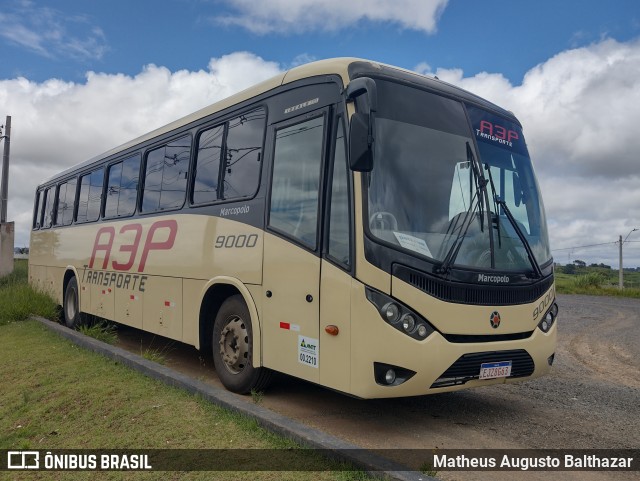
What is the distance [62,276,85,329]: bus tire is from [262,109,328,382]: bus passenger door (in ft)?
24.1

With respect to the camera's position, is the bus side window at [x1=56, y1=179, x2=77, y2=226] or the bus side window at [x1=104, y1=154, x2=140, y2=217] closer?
the bus side window at [x1=104, y1=154, x2=140, y2=217]

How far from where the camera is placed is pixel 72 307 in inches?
482

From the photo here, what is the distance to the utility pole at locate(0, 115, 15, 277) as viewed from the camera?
19844 millimetres

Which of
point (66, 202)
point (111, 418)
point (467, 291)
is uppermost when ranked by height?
point (66, 202)

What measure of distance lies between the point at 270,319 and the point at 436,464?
2.15 meters

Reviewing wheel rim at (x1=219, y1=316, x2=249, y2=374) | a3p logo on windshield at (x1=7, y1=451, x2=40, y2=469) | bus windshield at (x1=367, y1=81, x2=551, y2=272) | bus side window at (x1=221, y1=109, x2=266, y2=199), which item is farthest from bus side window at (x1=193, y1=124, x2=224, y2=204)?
→ a3p logo on windshield at (x1=7, y1=451, x2=40, y2=469)

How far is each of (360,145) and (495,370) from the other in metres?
2.30

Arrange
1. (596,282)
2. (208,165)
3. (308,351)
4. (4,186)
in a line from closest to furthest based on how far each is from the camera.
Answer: (308,351) < (208,165) < (4,186) < (596,282)

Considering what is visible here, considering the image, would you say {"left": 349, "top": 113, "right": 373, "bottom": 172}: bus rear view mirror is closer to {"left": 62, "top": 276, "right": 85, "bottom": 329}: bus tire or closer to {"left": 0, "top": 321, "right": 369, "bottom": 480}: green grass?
{"left": 0, "top": 321, "right": 369, "bottom": 480}: green grass

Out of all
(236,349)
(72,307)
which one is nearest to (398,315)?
(236,349)

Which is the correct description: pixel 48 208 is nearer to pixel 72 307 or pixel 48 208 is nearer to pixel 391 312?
pixel 72 307

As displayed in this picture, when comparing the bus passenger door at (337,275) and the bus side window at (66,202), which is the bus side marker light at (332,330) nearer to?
the bus passenger door at (337,275)

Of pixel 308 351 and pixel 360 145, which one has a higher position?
pixel 360 145

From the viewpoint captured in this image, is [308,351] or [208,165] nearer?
[308,351]
